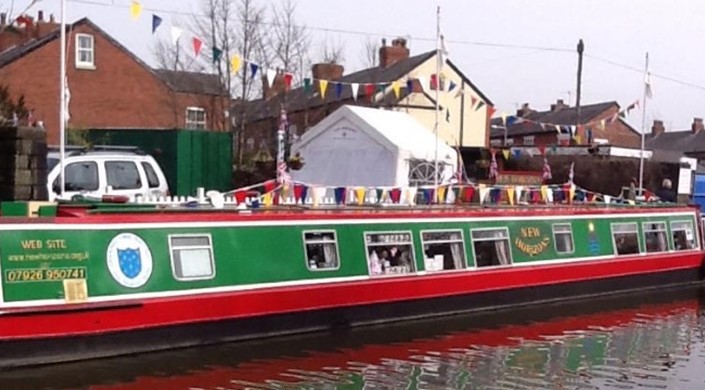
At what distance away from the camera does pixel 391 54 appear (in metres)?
36.8

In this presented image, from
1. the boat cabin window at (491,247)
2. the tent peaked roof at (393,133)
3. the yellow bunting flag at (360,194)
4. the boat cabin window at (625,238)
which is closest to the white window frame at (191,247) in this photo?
the yellow bunting flag at (360,194)

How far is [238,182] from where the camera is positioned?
26.3m

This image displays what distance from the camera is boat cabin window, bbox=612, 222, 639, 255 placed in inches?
713

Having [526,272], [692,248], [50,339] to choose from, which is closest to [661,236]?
[692,248]

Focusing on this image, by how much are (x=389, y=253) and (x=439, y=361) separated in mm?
2635

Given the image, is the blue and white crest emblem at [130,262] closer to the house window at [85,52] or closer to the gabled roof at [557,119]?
the house window at [85,52]

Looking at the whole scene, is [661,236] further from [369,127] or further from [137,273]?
[137,273]

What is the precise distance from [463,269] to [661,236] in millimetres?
6804

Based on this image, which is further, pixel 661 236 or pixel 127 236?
pixel 661 236

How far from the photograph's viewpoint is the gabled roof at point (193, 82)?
3228 centimetres

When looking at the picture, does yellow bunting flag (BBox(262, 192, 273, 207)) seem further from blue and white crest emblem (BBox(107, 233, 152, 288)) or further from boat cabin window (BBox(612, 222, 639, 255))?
boat cabin window (BBox(612, 222, 639, 255))

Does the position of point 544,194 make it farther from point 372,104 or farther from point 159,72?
point 159,72

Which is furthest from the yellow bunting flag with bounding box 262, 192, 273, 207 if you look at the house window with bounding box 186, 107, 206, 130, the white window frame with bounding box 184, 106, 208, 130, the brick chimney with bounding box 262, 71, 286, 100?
the house window with bounding box 186, 107, 206, 130

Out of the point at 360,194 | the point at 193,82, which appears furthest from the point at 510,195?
the point at 193,82
